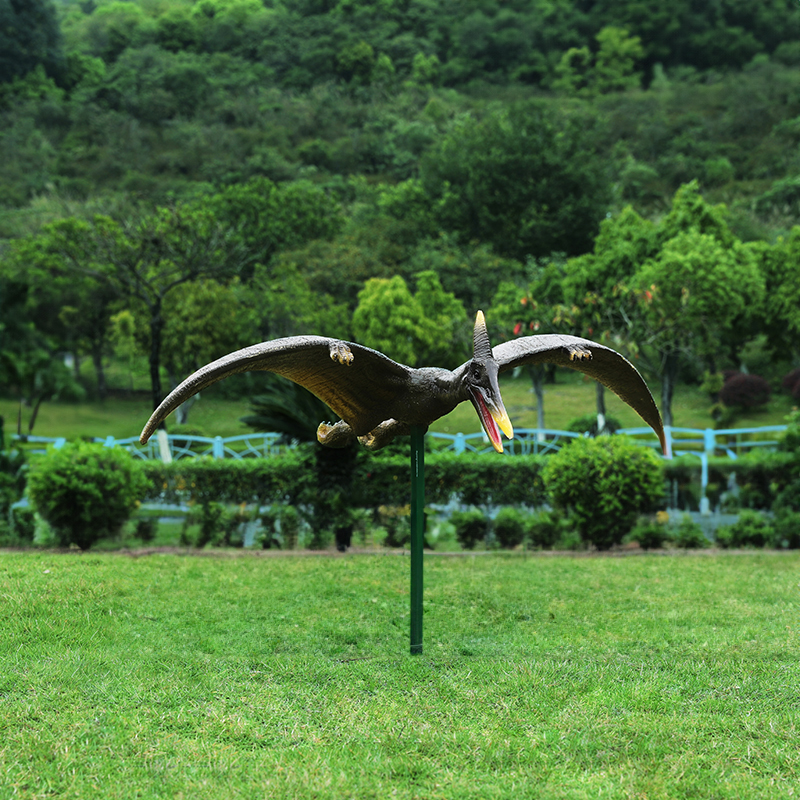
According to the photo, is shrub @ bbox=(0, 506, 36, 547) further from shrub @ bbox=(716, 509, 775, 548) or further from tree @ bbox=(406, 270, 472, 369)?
tree @ bbox=(406, 270, 472, 369)

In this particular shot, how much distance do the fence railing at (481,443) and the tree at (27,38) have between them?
40529 mm

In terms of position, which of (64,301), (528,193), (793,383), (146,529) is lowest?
(146,529)

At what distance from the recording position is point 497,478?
384 inches

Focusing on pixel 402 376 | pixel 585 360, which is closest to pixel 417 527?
pixel 402 376

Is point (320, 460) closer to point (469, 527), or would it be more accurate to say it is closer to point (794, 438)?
point (469, 527)

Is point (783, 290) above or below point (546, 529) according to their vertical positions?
above

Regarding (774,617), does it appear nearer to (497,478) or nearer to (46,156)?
(497,478)

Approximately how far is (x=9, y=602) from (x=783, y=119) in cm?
4365

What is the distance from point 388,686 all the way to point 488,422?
1.58 meters

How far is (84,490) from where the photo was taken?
860cm

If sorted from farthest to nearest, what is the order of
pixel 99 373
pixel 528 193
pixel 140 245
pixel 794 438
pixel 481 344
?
pixel 528 193
pixel 99 373
pixel 140 245
pixel 794 438
pixel 481 344

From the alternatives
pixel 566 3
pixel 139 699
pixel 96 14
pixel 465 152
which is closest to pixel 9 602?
pixel 139 699

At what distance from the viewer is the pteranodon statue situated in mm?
4262

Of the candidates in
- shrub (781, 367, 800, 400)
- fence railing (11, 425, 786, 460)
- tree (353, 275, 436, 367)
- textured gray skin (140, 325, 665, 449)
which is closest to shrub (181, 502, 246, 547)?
fence railing (11, 425, 786, 460)
